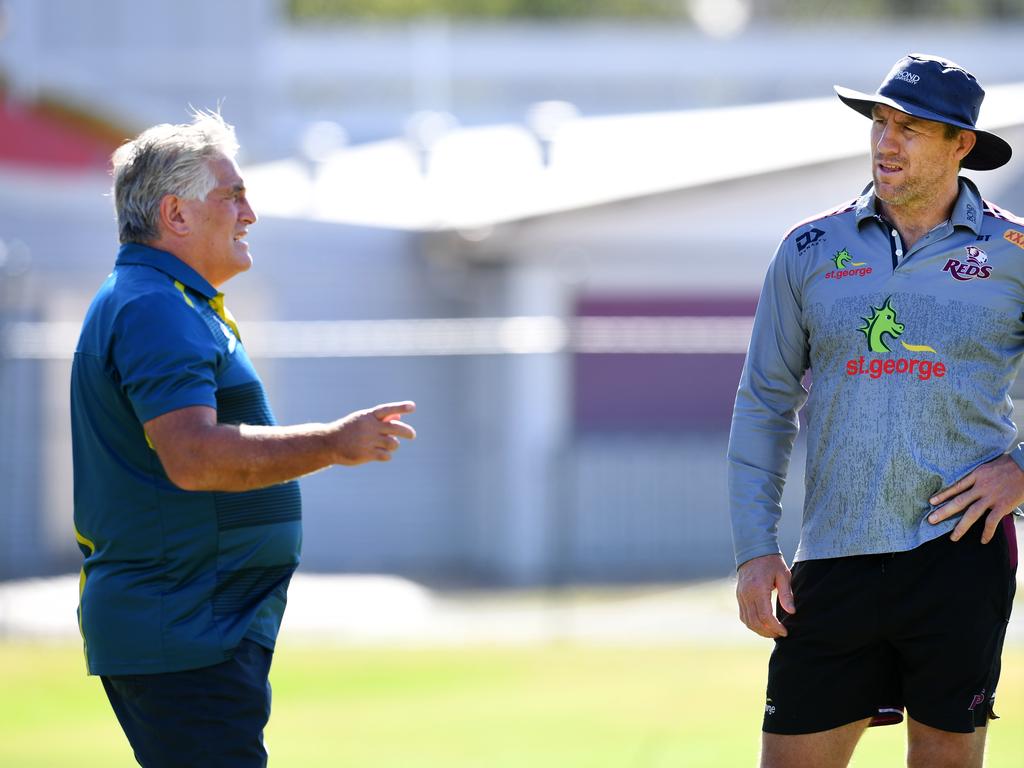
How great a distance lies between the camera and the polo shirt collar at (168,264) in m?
4.04

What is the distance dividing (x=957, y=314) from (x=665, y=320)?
12.7 m

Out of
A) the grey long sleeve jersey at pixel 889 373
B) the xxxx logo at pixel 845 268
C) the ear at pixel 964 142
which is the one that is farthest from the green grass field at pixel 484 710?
the ear at pixel 964 142

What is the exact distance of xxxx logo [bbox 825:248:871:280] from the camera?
420cm

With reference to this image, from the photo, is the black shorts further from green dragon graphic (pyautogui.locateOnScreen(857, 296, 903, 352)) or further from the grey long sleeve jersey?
green dragon graphic (pyautogui.locateOnScreen(857, 296, 903, 352))

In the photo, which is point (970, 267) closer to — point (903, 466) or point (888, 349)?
point (888, 349)

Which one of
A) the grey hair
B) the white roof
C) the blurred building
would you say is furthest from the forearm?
the white roof

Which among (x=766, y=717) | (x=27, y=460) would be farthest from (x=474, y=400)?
(x=766, y=717)

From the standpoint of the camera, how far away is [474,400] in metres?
16.8

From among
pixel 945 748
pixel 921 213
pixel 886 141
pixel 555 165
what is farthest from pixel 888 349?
pixel 555 165

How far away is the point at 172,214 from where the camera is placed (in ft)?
13.4

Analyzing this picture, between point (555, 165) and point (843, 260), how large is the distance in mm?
15177

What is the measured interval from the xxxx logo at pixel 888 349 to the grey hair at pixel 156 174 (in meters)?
1.67

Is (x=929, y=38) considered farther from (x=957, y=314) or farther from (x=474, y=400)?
(x=957, y=314)

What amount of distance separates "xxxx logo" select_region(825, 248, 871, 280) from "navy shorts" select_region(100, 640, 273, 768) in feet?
5.69
